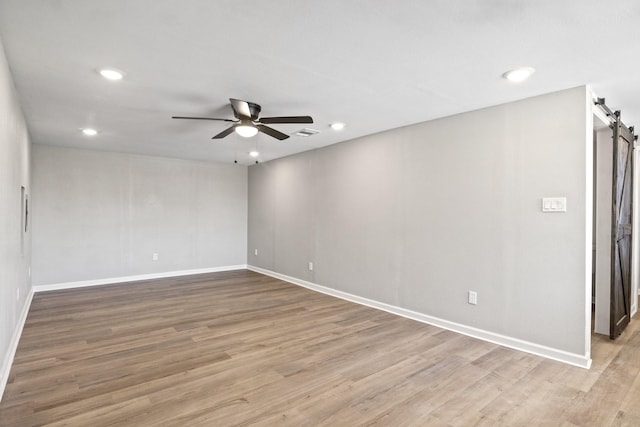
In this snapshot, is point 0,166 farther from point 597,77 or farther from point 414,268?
point 597,77

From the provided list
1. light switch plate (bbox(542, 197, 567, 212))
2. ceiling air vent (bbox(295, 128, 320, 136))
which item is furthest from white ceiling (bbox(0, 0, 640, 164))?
light switch plate (bbox(542, 197, 567, 212))

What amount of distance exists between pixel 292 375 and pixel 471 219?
2.37m

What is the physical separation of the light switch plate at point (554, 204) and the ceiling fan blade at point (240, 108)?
9.29ft

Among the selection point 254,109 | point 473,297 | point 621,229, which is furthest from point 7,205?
point 621,229

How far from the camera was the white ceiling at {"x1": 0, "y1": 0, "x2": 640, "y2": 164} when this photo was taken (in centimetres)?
190

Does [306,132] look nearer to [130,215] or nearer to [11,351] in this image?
[11,351]

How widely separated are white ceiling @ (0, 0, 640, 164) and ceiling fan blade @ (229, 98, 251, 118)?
0.09 metres

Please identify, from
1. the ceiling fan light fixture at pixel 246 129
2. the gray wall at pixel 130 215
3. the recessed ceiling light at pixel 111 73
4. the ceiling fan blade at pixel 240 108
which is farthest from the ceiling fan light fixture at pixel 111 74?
the gray wall at pixel 130 215

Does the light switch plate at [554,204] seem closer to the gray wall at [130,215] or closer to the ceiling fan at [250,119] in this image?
the ceiling fan at [250,119]

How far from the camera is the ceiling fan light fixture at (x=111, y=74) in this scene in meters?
2.67

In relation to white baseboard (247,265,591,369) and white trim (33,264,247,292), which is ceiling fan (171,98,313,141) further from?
white trim (33,264,247,292)

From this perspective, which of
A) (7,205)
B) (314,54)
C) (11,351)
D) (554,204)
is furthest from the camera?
(554,204)

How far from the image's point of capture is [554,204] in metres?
3.05

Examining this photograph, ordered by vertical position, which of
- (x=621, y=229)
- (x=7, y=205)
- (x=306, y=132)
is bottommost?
(x=621, y=229)
